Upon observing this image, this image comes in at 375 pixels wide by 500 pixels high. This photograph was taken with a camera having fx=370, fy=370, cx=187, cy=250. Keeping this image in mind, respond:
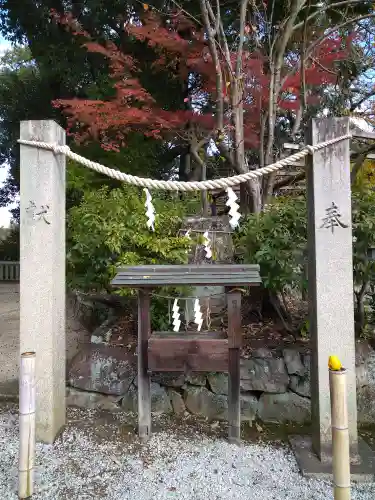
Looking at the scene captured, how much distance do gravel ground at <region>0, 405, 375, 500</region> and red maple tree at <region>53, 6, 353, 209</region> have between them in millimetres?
3361

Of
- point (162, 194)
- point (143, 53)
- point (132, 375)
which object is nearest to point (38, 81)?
point (143, 53)

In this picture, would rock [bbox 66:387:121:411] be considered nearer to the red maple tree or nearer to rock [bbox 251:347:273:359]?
rock [bbox 251:347:273:359]

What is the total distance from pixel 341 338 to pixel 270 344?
130cm

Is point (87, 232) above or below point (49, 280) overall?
above

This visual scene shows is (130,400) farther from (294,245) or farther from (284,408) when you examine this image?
(294,245)

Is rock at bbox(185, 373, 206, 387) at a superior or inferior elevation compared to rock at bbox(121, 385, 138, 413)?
superior

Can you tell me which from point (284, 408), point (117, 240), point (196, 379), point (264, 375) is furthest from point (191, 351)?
point (117, 240)

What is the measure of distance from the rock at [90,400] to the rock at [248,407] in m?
1.29

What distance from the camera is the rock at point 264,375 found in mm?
3760

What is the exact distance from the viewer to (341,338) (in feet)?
9.49

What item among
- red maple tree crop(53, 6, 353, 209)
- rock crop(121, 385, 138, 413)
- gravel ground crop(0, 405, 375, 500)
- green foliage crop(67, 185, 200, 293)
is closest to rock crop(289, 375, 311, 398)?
gravel ground crop(0, 405, 375, 500)

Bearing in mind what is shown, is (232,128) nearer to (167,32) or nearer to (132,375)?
(167,32)

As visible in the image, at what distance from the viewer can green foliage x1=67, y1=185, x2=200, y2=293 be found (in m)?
4.20

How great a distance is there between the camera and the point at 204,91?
687 centimetres
